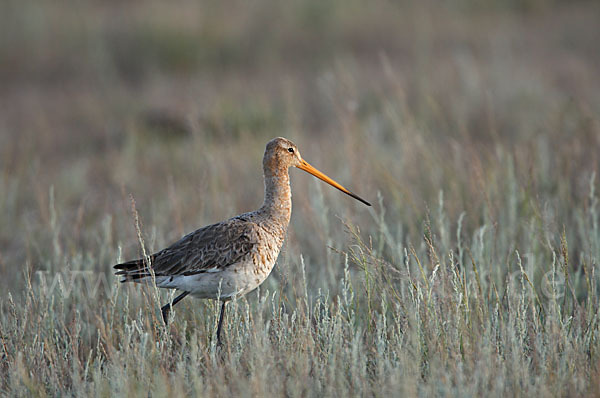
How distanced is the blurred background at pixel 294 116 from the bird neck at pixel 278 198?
16.7 inches

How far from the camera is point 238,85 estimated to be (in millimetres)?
11586

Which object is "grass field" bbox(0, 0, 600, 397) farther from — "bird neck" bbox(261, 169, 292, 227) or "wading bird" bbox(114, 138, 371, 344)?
"bird neck" bbox(261, 169, 292, 227)

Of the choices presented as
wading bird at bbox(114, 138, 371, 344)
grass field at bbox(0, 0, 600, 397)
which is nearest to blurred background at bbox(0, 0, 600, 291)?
grass field at bbox(0, 0, 600, 397)

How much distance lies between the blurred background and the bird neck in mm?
424

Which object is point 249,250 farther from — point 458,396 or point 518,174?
point 518,174

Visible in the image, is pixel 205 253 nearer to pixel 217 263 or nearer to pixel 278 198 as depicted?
pixel 217 263

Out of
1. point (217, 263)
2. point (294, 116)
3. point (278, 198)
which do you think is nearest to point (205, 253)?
point (217, 263)

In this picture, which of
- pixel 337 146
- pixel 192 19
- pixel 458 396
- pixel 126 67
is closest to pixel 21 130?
pixel 126 67

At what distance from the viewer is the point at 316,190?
6371mm

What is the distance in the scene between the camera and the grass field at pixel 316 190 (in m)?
3.49

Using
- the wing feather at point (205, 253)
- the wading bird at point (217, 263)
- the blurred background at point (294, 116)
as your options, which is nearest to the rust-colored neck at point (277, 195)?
the wading bird at point (217, 263)

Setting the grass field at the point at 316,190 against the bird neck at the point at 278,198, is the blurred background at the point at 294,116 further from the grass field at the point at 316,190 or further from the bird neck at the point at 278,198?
the bird neck at the point at 278,198

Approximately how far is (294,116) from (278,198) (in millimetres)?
2782

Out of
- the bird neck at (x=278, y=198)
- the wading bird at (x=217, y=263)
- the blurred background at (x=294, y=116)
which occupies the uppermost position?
the blurred background at (x=294, y=116)
